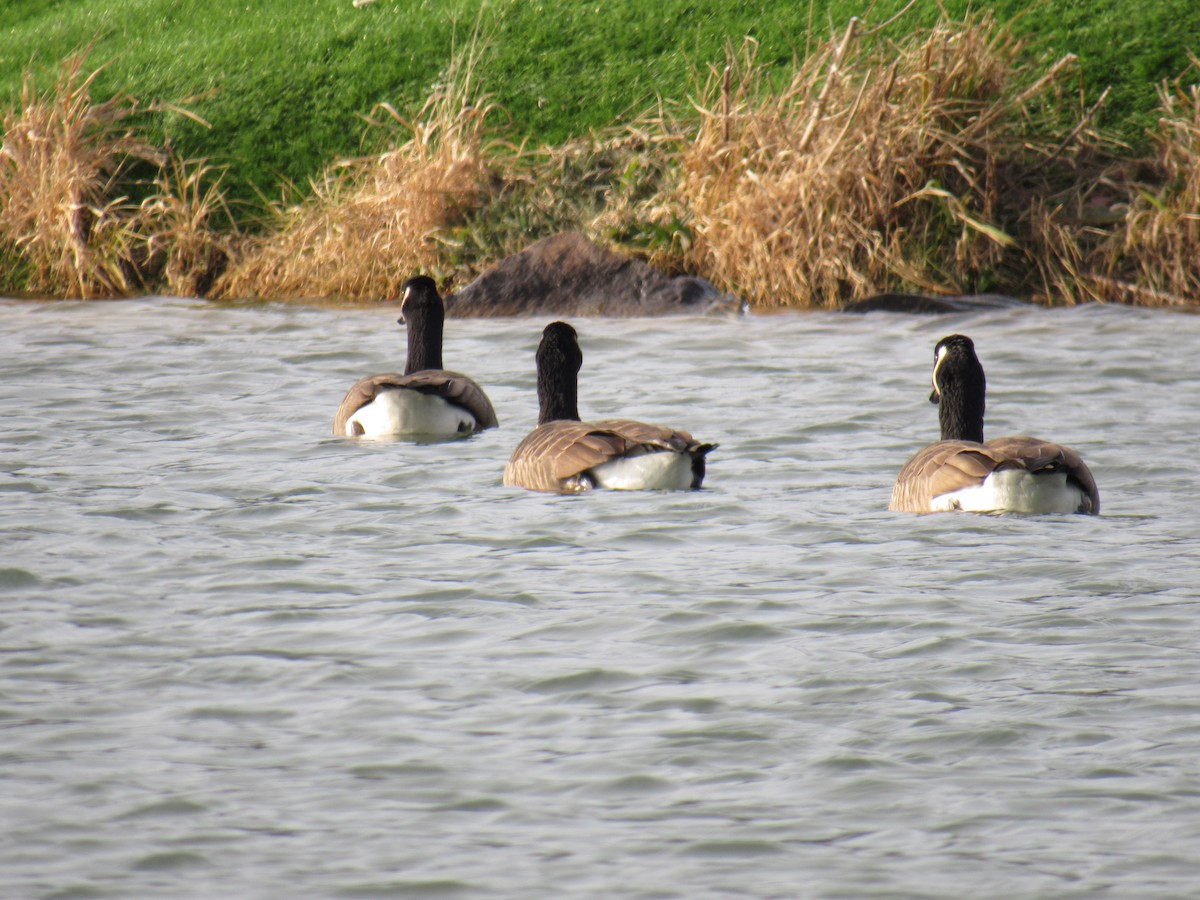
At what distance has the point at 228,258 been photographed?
61.7 ft

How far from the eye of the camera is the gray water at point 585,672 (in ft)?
14.2

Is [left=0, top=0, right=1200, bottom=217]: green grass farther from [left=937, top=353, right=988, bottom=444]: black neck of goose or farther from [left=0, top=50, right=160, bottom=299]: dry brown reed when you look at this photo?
[left=937, top=353, right=988, bottom=444]: black neck of goose

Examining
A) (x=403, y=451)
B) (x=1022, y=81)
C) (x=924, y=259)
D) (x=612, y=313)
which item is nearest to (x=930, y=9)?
(x=1022, y=81)

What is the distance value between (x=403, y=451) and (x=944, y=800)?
20.1ft

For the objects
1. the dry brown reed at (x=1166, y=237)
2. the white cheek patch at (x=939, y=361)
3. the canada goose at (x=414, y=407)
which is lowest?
the canada goose at (x=414, y=407)

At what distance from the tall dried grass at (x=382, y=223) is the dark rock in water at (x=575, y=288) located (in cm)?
124

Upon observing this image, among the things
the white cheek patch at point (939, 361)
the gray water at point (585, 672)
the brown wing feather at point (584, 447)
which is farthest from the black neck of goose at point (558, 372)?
the white cheek patch at point (939, 361)

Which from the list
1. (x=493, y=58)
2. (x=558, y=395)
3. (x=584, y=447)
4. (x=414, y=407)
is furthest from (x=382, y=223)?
(x=584, y=447)

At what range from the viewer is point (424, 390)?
414 inches

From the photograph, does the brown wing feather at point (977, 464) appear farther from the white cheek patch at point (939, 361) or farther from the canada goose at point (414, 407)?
the canada goose at point (414, 407)

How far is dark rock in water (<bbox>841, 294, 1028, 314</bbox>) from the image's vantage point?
50.8 ft

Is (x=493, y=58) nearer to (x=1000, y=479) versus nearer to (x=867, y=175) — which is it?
(x=867, y=175)

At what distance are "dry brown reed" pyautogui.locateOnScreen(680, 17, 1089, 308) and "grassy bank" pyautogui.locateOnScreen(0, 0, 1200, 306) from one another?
30 millimetres

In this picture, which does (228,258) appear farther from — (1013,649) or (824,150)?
(1013,649)
